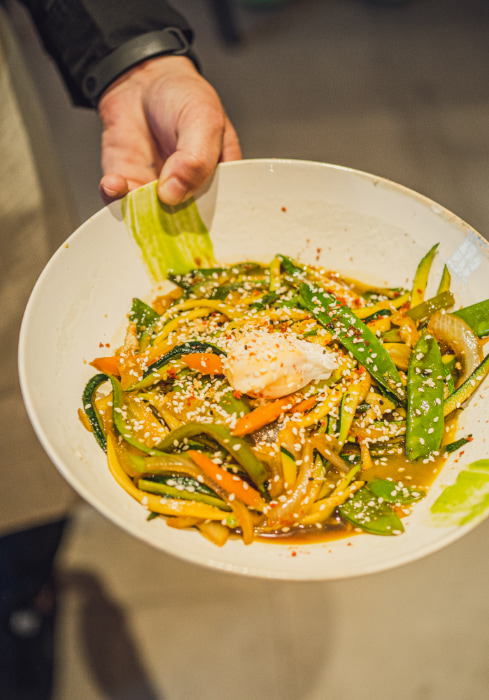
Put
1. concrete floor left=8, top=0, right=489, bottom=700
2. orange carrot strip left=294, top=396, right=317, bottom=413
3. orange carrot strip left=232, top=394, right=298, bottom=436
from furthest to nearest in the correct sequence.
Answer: concrete floor left=8, top=0, right=489, bottom=700 → orange carrot strip left=294, top=396, right=317, bottom=413 → orange carrot strip left=232, top=394, right=298, bottom=436

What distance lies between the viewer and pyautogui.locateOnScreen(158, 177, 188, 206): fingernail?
197 cm

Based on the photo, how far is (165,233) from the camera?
6.97ft

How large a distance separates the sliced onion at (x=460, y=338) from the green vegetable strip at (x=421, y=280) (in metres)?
0.13

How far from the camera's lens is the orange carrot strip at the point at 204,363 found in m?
1.79

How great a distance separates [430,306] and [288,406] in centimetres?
77

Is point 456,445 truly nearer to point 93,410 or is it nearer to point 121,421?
Result: point 121,421

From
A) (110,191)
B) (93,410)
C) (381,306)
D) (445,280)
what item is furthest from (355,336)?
(110,191)

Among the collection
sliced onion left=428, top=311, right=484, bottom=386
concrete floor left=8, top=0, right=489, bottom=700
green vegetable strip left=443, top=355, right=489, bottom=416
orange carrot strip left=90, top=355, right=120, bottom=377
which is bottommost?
concrete floor left=8, top=0, right=489, bottom=700

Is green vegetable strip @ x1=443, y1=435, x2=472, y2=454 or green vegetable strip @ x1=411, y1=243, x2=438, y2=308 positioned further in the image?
green vegetable strip @ x1=411, y1=243, x2=438, y2=308

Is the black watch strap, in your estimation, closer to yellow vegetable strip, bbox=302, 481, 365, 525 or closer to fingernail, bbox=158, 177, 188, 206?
fingernail, bbox=158, 177, 188, 206

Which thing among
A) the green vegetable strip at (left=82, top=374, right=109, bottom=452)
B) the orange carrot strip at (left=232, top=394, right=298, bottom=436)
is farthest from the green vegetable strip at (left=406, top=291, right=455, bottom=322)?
the green vegetable strip at (left=82, top=374, right=109, bottom=452)

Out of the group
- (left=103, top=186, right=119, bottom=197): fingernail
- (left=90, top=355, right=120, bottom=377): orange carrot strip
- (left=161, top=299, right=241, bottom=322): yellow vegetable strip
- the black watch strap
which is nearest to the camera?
(left=90, top=355, right=120, bottom=377): orange carrot strip

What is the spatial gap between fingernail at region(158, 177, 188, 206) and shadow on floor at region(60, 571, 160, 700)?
7.63 feet

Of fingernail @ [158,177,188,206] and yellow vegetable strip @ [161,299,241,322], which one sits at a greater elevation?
fingernail @ [158,177,188,206]
